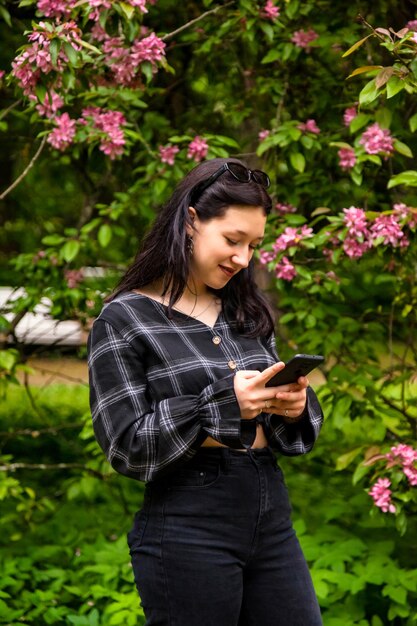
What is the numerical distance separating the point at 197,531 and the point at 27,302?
2.47 metres

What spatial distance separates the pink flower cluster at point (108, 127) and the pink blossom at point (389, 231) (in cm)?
104

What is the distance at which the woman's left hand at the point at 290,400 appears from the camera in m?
1.96

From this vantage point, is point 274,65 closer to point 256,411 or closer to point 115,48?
point 115,48

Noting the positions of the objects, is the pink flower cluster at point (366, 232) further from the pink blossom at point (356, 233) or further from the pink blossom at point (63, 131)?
the pink blossom at point (63, 131)

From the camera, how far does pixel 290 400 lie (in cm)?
199

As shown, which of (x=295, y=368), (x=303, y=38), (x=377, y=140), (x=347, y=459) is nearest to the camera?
(x=295, y=368)

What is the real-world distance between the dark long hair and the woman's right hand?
0.28 m

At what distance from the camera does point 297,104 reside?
4125 mm

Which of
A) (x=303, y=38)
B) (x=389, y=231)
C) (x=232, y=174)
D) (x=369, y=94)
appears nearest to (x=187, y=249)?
(x=232, y=174)

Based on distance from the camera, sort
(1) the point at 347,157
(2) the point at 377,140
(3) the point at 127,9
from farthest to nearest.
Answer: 1. (1) the point at 347,157
2. (2) the point at 377,140
3. (3) the point at 127,9

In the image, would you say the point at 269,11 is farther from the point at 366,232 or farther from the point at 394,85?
the point at 394,85

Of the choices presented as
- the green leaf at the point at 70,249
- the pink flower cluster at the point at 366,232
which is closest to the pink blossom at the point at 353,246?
the pink flower cluster at the point at 366,232

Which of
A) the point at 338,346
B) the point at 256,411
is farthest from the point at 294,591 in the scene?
the point at 338,346

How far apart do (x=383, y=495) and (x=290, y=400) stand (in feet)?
4.79
